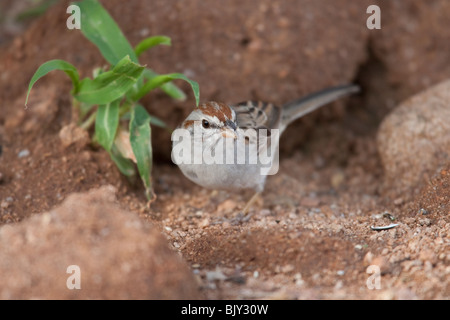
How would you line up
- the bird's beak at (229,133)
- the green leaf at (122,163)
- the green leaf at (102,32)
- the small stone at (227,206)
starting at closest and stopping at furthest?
the bird's beak at (229,133) < the green leaf at (102,32) < the green leaf at (122,163) < the small stone at (227,206)

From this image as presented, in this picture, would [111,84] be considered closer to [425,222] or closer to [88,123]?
[88,123]

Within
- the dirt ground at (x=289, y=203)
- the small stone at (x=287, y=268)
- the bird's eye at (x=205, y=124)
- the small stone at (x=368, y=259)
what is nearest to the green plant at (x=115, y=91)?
the dirt ground at (x=289, y=203)

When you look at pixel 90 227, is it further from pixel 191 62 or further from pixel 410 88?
pixel 410 88

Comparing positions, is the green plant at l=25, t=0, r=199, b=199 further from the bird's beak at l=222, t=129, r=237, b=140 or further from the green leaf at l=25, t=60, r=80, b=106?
the bird's beak at l=222, t=129, r=237, b=140

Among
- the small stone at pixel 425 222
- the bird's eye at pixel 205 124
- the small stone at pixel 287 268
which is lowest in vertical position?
the small stone at pixel 287 268

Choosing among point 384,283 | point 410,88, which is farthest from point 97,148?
point 410,88

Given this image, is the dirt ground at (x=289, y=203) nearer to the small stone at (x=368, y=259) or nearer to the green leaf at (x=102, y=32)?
the small stone at (x=368, y=259)

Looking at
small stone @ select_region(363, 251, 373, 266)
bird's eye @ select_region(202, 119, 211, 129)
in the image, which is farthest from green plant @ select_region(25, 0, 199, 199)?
small stone @ select_region(363, 251, 373, 266)
